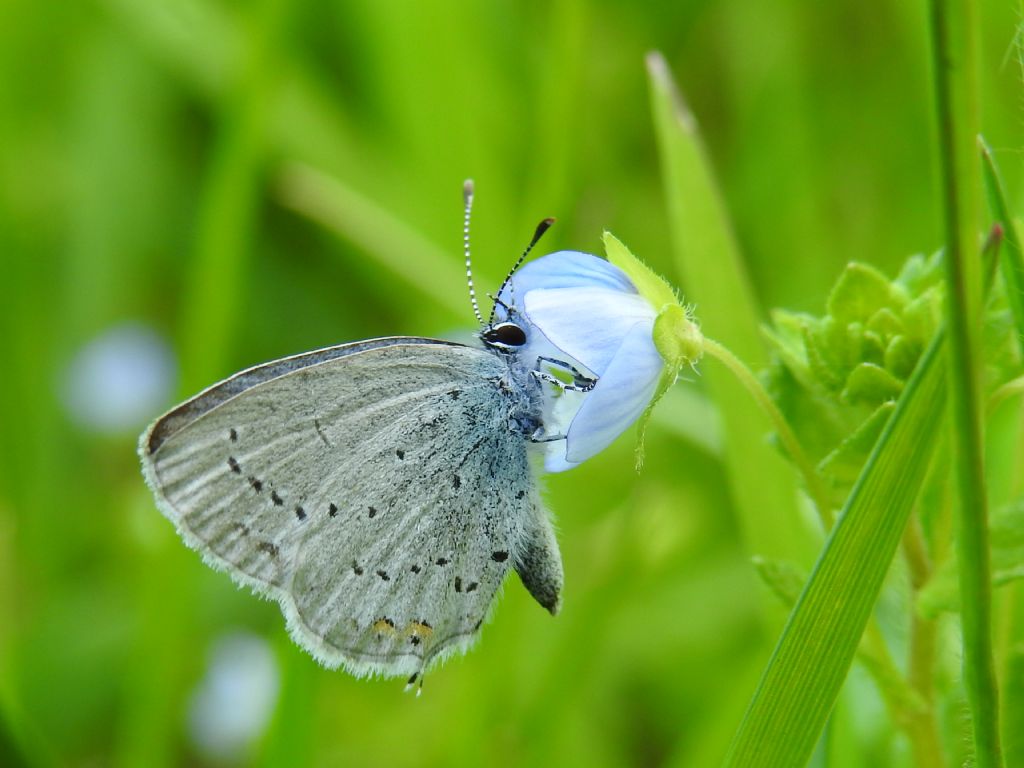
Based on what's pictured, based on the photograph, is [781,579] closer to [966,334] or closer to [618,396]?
[618,396]

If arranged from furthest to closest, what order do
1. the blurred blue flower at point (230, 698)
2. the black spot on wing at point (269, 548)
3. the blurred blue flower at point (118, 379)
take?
the blurred blue flower at point (118, 379)
the blurred blue flower at point (230, 698)
the black spot on wing at point (269, 548)

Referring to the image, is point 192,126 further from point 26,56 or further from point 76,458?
point 76,458

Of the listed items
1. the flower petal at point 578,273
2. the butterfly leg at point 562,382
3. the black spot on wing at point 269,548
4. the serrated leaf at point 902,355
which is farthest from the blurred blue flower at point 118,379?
the serrated leaf at point 902,355

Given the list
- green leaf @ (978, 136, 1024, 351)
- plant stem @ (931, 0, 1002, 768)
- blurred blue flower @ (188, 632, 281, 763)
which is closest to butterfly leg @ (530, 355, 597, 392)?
green leaf @ (978, 136, 1024, 351)

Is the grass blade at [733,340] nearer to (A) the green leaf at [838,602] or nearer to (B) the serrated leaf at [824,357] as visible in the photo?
(B) the serrated leaf at [824,357]

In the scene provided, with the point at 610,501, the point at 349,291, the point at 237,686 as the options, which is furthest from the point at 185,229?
the point at 610,501

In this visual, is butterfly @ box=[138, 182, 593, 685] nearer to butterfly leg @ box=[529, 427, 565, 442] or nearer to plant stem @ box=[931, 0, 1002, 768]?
butterfly leg @ box=[529, 427, 565, 442]
